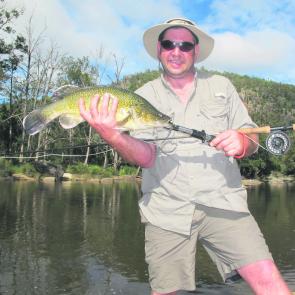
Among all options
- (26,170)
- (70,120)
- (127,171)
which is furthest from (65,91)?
(127,171)

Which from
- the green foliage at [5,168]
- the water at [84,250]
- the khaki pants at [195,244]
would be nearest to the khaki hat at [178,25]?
the khaki pants at [195,244]

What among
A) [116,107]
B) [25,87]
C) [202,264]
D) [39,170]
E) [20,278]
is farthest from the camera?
[25,87]

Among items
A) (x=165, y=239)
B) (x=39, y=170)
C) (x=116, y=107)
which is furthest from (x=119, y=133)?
(x=39, y=170)

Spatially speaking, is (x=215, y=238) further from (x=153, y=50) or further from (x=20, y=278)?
(x=20, y=278)

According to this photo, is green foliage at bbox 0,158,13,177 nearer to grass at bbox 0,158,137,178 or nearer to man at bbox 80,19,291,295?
grass at bbox 0,158,137,178

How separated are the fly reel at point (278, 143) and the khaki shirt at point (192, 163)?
21.9 inches

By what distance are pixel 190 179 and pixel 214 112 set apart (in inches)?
28.8

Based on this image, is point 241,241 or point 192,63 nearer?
point 241,241

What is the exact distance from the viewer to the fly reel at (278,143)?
4.93 meters

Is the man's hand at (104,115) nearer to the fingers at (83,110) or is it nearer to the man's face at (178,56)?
the fingers at (83,110)

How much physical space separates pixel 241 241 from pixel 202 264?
9.07 m

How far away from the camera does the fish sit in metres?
4.09

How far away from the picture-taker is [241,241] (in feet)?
13.9

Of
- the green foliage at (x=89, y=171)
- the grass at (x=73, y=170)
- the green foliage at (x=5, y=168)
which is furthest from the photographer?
the green foliage at (x=89, y=171)
